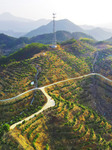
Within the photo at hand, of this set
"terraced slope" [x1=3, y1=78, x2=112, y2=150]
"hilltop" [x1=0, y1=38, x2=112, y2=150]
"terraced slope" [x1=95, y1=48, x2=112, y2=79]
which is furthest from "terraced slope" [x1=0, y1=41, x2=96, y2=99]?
"terraced slope" [x1=3, y1=78, x2=112, y2=150]

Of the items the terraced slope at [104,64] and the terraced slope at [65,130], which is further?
the terraced slope at [104,64]

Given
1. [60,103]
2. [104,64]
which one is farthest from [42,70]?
[104,64]

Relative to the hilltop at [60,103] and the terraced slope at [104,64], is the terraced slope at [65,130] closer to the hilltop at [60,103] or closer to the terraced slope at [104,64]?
the hilltop at [60,103]

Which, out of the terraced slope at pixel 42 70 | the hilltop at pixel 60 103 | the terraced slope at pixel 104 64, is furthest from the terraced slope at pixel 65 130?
the terraced slope at pixel 104 64

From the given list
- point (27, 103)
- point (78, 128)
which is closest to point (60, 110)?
point (78, 128)

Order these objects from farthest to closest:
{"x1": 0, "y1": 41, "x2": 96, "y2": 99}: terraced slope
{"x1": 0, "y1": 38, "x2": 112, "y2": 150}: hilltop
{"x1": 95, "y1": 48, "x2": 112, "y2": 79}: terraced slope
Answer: {"x1": 95, "y1": 48, "x2": 112, "y2": 79}: terraced slope → {"x1": 0, "y1": 41, "x2": 96, "y2": 99}: terraced slope → {"x1": 0, "y1": 38, "x2": 112, "y2": 150}: hilltop

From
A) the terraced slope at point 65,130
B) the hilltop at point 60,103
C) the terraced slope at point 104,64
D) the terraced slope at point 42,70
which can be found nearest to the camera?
the terraced slope at point 65,130

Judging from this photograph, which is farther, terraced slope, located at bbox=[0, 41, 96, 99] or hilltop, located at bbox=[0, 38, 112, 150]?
terraced slope, located at bbox=[0, 41, 96, 99]

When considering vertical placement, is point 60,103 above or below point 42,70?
below

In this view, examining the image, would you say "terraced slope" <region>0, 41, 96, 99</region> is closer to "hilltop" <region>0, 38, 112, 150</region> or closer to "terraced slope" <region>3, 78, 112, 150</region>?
"hilltop" <region>0, 38, 112, 150</region>

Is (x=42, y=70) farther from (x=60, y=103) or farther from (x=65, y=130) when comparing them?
(x=65, y=130)

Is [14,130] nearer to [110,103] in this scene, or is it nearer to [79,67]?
[110,103]
